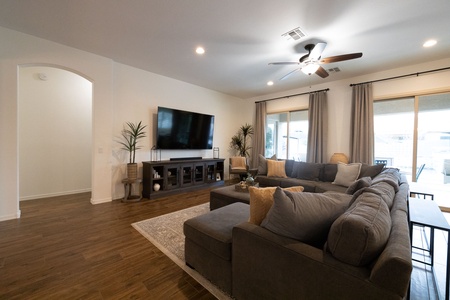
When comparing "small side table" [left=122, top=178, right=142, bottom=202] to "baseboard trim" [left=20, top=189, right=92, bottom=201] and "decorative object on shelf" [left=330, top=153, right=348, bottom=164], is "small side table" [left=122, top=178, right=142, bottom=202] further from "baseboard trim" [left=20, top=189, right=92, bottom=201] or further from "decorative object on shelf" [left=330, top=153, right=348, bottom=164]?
"decorative object on shelf" [left=330, top=153, right=348, bottom=164]

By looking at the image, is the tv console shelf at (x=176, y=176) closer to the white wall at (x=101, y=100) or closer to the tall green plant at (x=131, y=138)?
the tall green plant at (x=131, y=138)

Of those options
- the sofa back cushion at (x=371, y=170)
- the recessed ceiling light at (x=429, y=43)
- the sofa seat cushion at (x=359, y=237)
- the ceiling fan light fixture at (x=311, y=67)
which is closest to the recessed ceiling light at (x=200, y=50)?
the ceiling fan light fixture at (x=311, y=67)

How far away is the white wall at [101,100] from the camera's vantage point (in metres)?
2.80

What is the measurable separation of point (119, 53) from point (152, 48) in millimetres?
737

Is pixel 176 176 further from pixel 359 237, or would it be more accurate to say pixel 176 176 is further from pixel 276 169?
pixel 359 237

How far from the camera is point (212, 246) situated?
5.16 feet

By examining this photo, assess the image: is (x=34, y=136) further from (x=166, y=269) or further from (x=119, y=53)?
(x=166, y=269)

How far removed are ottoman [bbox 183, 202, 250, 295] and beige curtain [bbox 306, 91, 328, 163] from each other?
3.77 metres

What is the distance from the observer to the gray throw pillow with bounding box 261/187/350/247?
1183 millimetres

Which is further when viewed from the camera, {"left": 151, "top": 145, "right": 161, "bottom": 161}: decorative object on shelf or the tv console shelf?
{"left": 151, "top": 145, "right": 161, "bottom": 161}: decorative object on shelf

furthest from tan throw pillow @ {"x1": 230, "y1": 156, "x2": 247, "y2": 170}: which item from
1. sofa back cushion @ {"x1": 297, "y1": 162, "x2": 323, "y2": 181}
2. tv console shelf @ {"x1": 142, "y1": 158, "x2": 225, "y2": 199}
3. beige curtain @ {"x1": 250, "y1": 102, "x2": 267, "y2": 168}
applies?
sofa back cushion @ {"x1": 297, "y1": 162, "x2": 323, "y2": 181}

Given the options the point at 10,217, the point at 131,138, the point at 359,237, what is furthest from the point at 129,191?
the point at 359,237

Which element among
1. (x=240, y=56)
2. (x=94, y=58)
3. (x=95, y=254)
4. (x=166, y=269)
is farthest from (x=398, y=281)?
(x=94, y=58)

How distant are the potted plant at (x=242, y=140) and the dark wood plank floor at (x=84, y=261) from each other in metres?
4.05
